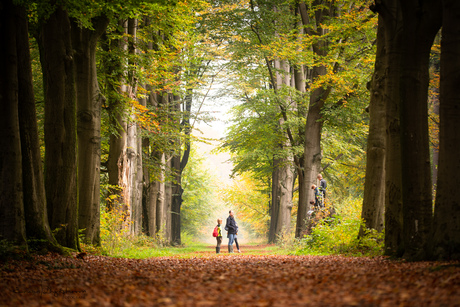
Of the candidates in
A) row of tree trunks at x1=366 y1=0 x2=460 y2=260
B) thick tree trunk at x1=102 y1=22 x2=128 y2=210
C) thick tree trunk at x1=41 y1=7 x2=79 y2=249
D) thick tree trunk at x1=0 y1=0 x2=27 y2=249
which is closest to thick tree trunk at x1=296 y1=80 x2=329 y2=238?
thick tree trunk at x1=102 y1=22 x2=128 y2=210

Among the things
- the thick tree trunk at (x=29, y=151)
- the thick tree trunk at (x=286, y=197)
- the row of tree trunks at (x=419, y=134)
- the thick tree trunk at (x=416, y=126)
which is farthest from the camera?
the thick tree trunk at (x=286, y=197)

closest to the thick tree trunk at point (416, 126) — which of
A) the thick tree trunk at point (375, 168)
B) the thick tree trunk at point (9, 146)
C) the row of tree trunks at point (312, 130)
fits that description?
the thick tree trunk at point (375, 168)

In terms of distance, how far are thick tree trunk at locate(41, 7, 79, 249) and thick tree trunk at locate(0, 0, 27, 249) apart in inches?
59.6

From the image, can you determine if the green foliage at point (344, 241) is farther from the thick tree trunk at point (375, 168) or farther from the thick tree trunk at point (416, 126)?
the thick tree trunk at point (416, 126)

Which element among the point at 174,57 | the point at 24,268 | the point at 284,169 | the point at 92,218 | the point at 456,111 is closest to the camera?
the point at 456,111

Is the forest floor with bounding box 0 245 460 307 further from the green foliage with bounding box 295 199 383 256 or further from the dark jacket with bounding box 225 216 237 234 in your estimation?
the dark jacket with bounding box 225 216 237 234

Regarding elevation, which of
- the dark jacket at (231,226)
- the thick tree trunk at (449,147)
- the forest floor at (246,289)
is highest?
the thick tree trunk at (449,147)

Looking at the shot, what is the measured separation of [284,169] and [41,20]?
18.2 meters

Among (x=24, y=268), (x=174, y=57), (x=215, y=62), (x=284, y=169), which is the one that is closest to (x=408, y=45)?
(x=24, y=268)

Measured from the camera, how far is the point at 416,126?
23.3 ft

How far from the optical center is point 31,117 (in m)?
8.37

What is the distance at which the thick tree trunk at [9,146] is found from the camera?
7570mm

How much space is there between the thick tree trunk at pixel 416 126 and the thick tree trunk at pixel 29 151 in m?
6.81

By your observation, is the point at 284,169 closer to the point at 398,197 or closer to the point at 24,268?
the point at 398,197
